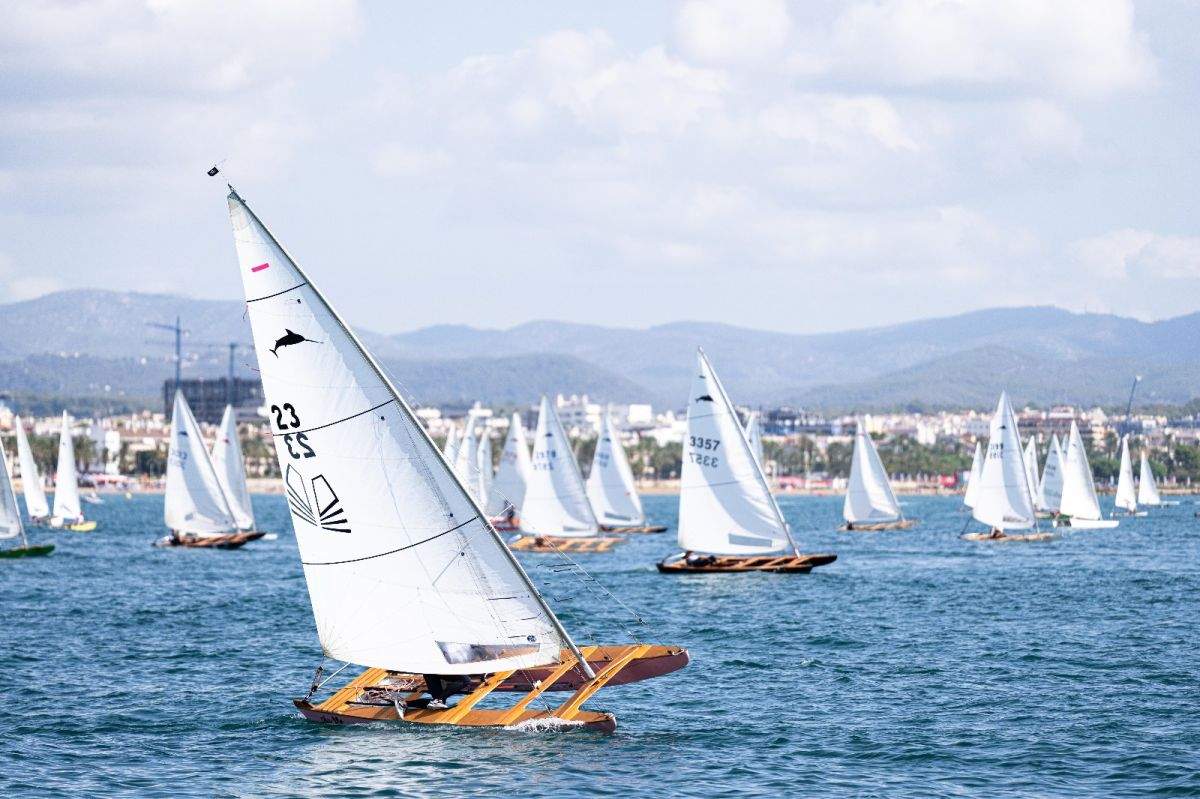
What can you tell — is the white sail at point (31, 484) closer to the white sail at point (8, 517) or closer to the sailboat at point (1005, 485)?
the white sail at point (8, 517)

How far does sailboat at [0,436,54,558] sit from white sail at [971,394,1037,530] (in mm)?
52527

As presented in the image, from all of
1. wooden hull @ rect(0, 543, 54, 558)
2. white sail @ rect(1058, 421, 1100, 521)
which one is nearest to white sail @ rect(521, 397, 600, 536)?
wooden hull @ rect(0, 543, 54, 558)

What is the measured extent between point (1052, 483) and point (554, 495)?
51.6 metres

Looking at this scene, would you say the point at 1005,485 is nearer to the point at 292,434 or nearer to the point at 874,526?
the point at 874,526

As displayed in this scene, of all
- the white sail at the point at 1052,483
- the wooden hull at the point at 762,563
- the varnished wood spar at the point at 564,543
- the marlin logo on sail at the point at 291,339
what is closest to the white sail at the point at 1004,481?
the varnished wood spar at the point at 564,543

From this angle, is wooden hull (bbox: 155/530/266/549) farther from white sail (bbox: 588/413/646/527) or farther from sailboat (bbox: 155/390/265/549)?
white sail (bbox: 588/413/646/527)

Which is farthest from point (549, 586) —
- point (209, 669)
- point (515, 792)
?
point (515, 792)

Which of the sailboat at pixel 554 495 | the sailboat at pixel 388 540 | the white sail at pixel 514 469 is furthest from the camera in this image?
the white sail at pixel 514 469

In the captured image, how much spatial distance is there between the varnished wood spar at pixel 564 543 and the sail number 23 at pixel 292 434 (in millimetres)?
62177

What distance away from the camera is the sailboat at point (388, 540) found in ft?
102

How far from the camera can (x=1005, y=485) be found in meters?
104

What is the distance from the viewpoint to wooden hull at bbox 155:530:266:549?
314ft

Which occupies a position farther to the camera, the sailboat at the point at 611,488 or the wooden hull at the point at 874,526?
the wooden hull at the point at 874,526

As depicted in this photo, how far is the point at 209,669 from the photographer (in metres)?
45.0
